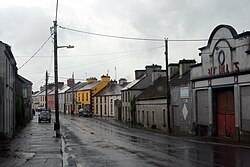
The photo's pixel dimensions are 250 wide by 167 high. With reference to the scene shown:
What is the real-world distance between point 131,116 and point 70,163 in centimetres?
4105

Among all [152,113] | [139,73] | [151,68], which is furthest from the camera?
[139,73]

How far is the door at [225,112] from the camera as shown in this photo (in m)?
27.4

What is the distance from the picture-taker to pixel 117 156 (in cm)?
1755

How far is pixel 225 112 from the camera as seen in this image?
1117 inches

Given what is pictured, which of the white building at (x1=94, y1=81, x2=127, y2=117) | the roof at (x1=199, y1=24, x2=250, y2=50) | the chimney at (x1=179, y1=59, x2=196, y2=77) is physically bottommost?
the white building at (x1=94, y1=81, x2=127, y2=117)

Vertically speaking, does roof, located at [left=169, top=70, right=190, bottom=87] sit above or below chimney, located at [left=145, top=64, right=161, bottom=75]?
below

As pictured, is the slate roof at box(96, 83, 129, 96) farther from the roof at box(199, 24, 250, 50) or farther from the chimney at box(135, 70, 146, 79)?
the roof at box(199, 24, 250, 50)

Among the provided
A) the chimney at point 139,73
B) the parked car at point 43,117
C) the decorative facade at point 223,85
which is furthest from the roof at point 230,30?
the chimney at point 139,73

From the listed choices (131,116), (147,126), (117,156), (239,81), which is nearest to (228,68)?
(239,81)

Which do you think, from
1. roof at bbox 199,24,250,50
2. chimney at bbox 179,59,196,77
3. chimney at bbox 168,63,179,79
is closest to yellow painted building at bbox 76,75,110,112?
chimney at bbox 168,63,179,79

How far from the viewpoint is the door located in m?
27.4

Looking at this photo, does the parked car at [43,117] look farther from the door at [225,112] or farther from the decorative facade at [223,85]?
the door at [225,112]

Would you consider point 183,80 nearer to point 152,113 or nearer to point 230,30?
point 152,113

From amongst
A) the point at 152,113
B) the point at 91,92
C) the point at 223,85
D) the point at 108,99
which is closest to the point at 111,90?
the point at 108,99
